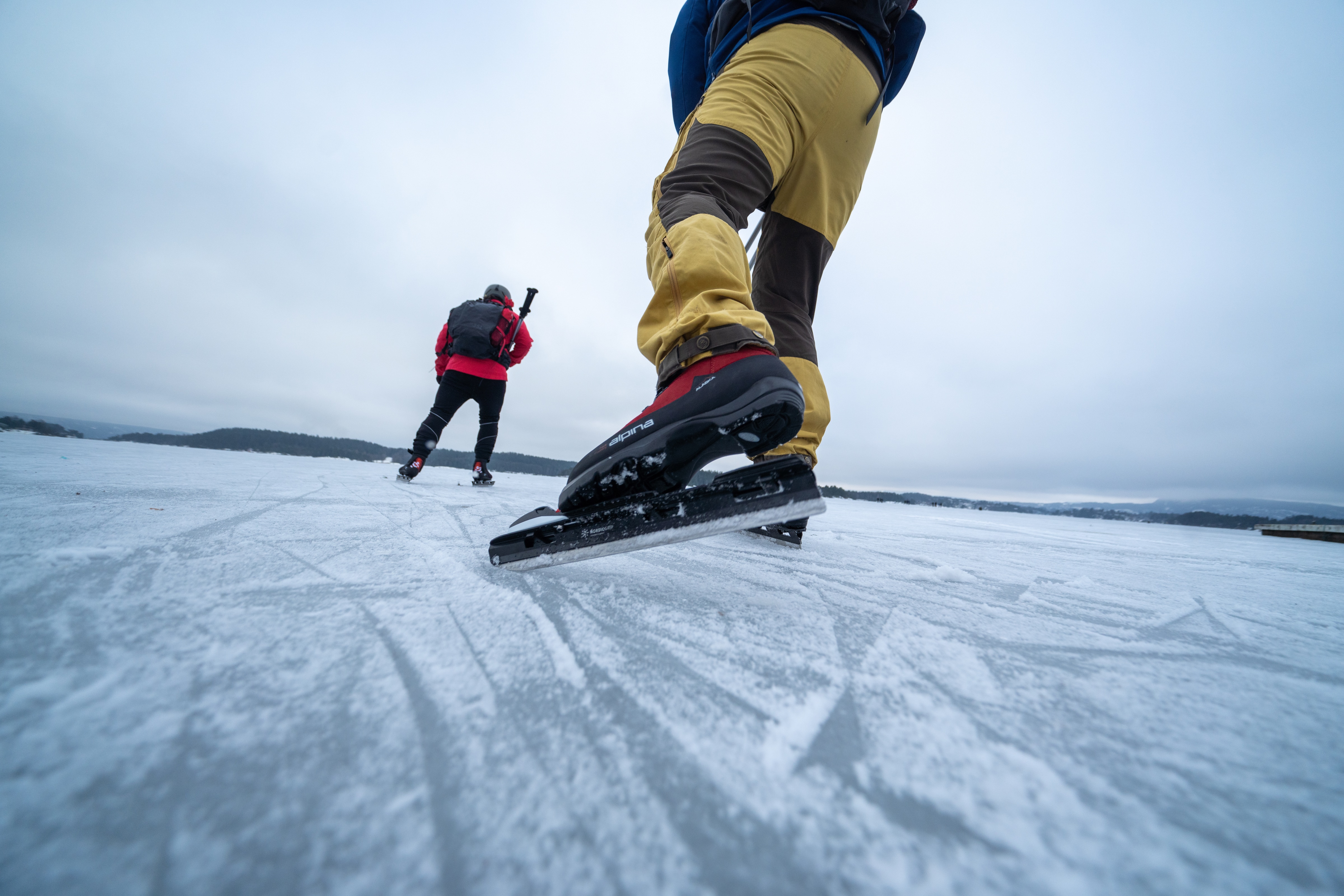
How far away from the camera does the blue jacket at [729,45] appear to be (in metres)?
1.08

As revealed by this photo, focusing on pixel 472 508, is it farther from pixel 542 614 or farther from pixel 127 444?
pixel 127 444

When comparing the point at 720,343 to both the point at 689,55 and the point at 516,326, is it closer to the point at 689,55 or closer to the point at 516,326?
the point at 689,55

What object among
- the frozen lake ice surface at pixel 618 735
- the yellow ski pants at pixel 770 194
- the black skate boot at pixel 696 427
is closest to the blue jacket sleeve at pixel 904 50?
the yellow ski pants at pixel 770 194

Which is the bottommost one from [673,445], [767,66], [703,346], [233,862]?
[233,862]

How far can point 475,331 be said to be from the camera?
329 centimetres

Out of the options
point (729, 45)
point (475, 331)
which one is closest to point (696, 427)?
point (729, 45)

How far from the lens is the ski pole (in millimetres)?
3404

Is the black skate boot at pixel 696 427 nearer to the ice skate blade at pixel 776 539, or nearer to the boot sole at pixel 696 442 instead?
the boot sole at pixel 696 442

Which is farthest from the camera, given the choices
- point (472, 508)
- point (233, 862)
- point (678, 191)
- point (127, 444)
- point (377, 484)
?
point (127, 444)

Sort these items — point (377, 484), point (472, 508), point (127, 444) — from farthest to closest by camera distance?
point (127, 444)
point (377, 484)
point (472, 508)

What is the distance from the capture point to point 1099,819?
0.88ft

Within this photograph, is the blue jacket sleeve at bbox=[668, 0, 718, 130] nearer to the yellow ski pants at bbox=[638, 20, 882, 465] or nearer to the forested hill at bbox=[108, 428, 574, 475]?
the yellow ski pants at bbox=[638, 20, 882, 465]

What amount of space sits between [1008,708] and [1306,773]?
19 centimetres

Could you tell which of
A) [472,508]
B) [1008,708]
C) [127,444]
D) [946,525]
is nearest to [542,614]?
[1008,708]
